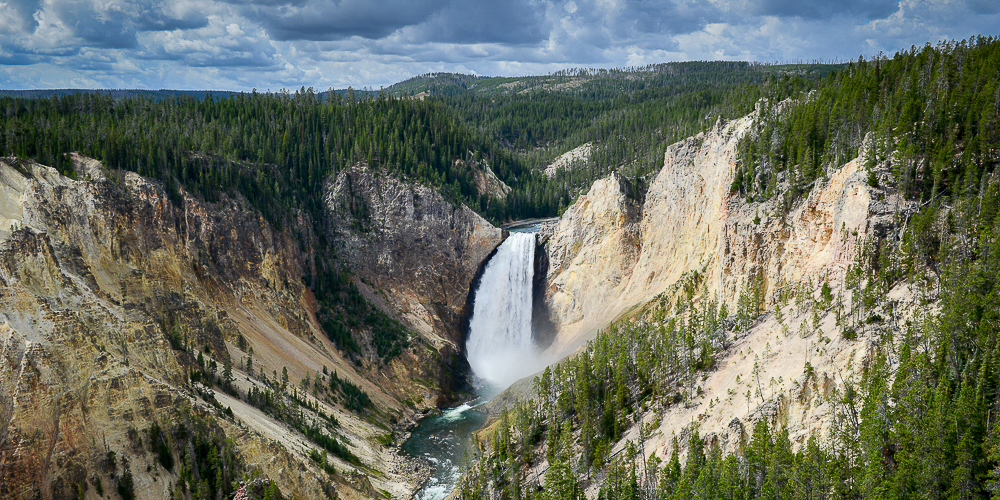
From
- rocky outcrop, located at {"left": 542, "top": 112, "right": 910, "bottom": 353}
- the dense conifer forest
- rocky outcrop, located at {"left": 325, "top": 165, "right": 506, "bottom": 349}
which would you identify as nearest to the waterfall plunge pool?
rocky outcrop, located at {"left": 325, "top": 165, "right": 506, "bottom": 349}

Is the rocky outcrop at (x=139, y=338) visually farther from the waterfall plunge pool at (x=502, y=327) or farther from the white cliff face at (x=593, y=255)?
the white cliff face at (x=593, y=255)

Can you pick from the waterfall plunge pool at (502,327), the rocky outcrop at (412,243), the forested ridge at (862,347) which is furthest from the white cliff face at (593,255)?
the forested ridge at (862,347)

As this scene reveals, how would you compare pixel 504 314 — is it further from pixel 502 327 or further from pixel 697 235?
pixel 697 235

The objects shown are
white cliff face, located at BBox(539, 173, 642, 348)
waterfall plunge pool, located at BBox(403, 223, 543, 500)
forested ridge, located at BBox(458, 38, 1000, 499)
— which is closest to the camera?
forested ridge, located at BBox(458, 38, 1000, 499)

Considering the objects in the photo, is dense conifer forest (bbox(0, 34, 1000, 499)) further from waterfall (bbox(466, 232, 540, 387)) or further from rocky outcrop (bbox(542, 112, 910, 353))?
waterfall (bbox(466, 232, 540, 387))

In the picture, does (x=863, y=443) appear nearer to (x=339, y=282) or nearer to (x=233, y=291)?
(x=233, y=291)
